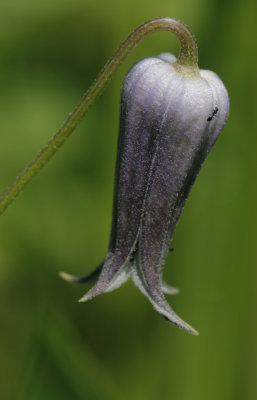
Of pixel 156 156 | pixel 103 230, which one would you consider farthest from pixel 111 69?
pixel 103 230

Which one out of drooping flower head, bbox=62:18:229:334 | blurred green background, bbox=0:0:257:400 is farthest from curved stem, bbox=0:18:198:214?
blurred green background, bbox=0:0:257:400

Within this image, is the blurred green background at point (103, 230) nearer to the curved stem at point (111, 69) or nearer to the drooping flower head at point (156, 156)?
the drooping flower head at point (156, 156)

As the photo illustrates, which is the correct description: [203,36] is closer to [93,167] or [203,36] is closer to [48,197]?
[93,167]

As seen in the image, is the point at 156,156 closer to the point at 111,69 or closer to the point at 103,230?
the point at 111,69

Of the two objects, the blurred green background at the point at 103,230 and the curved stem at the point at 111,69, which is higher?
the curved stem at the point at 111,69

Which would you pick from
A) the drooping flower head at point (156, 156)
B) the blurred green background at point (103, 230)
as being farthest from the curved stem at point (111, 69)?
the blurred green background at point (103, 230)

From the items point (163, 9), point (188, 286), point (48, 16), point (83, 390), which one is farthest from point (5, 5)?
point (83, 390)

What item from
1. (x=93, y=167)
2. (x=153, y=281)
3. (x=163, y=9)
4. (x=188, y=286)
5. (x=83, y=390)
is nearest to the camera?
(x=153, y=281)
